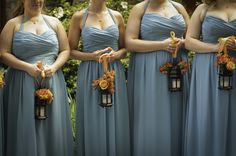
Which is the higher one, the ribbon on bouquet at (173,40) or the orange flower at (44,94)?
the ribbon on bouquet at (173,40)

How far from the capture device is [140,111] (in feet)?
17.7

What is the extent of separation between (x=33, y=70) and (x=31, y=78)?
5.5 inches

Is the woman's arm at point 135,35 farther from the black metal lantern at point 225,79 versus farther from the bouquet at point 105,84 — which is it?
the black metal lantern at point 225,79

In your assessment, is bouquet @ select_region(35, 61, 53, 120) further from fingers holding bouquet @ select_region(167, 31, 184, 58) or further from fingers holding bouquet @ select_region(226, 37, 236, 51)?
fingers holding bouquet @ select_region(226, 37, 236, 51)

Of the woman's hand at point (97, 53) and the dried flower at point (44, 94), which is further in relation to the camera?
the woman's hand at point (97, 53)

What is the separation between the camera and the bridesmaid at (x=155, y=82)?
530cm

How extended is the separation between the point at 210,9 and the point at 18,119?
2.30 metres

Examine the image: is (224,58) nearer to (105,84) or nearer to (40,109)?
(105,84)

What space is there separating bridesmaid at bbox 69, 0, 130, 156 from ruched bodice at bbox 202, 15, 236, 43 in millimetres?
956

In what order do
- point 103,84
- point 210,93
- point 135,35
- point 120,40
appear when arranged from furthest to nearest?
1. point 120,40
2. point 135,35
3. point 103,84
4. point 210,93

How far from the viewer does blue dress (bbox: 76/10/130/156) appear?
530 cm

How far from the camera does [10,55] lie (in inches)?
203

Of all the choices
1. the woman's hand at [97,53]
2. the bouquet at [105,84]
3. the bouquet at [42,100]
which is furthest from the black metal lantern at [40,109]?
the woman's hand at [97,53]

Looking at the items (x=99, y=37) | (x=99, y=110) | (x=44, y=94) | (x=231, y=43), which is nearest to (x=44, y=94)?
(x=44, y=94)
